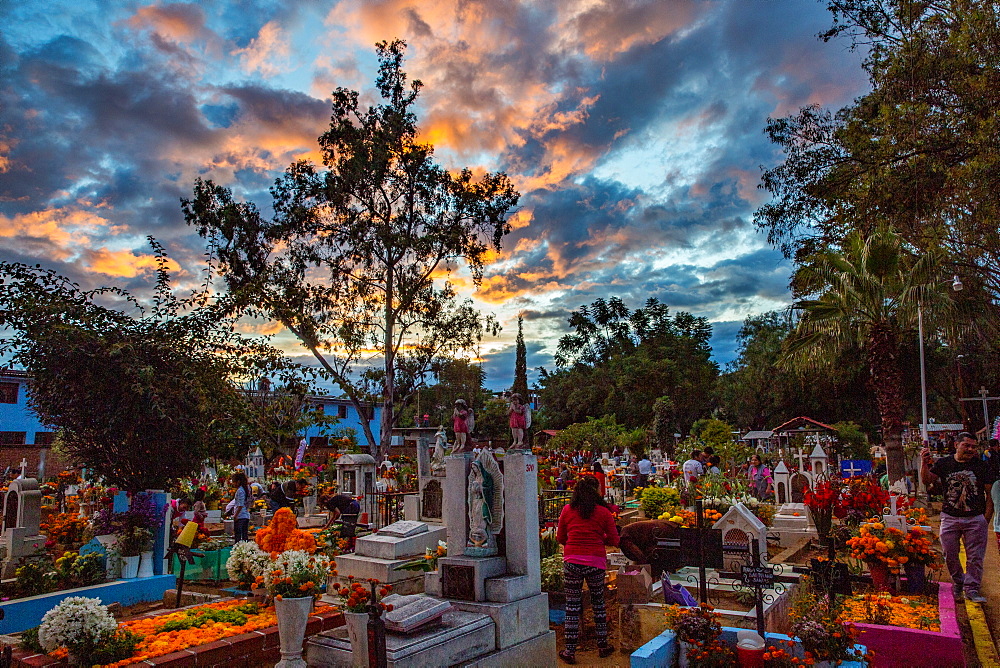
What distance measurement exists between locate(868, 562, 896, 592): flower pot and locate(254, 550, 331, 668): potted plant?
22.0 ft

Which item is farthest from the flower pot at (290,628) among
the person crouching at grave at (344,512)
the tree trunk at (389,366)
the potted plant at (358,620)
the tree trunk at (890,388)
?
the tree trunk at (389,366)

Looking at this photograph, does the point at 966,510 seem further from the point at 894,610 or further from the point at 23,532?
the point at 23,532

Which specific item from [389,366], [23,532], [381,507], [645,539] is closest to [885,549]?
[645,539]

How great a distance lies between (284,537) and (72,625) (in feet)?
8.67

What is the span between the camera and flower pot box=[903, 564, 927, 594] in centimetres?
749

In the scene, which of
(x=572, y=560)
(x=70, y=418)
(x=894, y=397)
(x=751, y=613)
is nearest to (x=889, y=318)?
(x=894, y=397)

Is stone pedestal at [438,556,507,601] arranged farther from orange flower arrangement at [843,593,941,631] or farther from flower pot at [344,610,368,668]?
orange flower arrangement at [843,593,941,631]

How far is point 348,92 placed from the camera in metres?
23.6

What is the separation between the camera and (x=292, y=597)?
18.2ft

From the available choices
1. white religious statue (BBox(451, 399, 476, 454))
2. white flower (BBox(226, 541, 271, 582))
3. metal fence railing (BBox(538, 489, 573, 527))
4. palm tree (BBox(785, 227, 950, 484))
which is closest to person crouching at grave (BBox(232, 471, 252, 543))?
white flower (BBox(226, 541, 271, 582))

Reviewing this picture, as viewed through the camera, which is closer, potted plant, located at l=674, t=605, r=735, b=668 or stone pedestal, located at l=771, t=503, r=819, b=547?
potted plant, located at l=674, t=605, r=735, b=668

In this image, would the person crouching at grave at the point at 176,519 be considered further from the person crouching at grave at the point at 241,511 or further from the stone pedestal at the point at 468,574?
the stone pedestal at the point at 468,574

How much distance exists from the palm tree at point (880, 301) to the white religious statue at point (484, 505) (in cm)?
1179

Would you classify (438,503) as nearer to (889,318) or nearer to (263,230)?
(889,318)
